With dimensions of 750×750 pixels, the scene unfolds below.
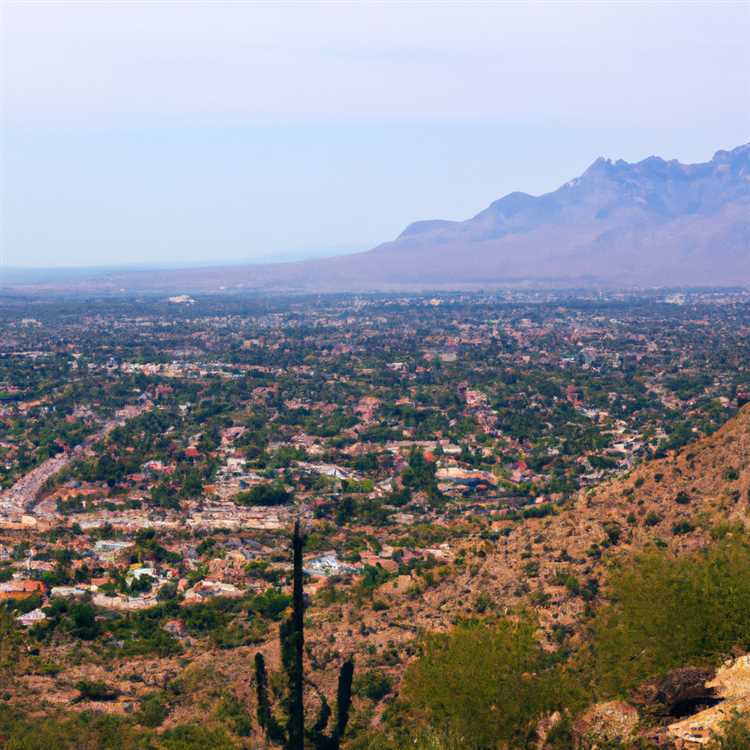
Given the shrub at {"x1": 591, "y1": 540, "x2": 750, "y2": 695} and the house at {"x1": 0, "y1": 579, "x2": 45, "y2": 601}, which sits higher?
the shrub at {"x1": 591, "y1": 540, "x2": 750, "y2": 695}

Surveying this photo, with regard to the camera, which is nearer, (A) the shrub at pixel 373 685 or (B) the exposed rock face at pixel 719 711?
(B) the exposed rock face at pixel 719 711

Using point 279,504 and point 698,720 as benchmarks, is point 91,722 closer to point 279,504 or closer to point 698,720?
point 698,720

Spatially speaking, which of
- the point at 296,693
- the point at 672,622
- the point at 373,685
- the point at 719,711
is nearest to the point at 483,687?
the point at 296,693

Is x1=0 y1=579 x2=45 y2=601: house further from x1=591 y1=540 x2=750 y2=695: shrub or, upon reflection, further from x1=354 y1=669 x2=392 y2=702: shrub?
x1=591 y1=540 x2=750 y2=695: shrub

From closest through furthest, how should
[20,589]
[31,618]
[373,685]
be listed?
[373,685], [31,618], [20,589]

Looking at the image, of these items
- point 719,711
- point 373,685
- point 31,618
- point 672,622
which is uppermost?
point 672,622

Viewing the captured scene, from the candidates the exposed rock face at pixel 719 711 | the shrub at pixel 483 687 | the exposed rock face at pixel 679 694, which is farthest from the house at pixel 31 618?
the exposed rock face at pixel 719 711

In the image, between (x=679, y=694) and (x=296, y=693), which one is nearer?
(x=296, y=693)

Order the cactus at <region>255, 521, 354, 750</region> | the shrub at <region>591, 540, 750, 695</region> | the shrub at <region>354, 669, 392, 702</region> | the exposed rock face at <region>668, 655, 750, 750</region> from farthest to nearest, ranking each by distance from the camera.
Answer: the shrub at <region>354, 669, 392, 702</region>
the shrub at <region>591, 540, 750, 695</region>
the cactus at <region>255, 521, 354, 750</region>
the exposed rock face at <region>668, 655, 750, 750</region>

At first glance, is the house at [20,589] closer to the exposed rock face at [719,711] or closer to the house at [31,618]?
the house at [31,618]

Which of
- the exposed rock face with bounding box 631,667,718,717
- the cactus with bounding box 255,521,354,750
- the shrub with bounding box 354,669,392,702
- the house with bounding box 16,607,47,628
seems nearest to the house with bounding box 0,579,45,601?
the house with bounding box 16,607,47,628

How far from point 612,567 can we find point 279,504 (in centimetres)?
1847

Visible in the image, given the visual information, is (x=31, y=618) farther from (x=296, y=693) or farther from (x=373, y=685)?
(x=296, y=693)

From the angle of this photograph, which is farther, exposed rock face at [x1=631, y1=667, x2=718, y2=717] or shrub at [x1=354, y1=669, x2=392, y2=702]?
shrub at [x1=354, y1=669, x2=392, y2=702]
